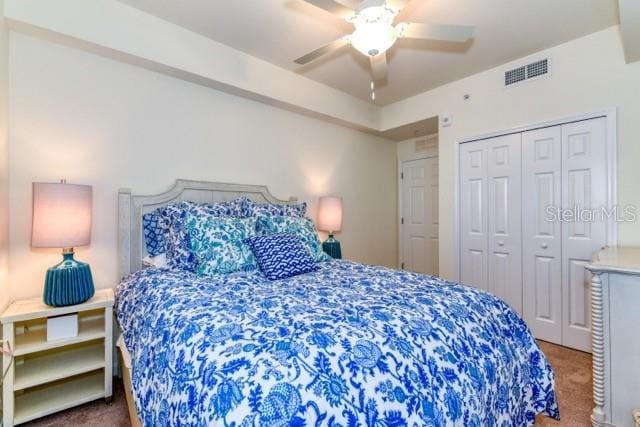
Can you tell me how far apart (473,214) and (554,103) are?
120cm

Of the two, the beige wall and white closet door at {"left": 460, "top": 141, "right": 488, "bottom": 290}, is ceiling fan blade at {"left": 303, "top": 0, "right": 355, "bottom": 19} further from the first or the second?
white closet door at {"left": 460, "top": 141, "right": 488, "bottom": 290}

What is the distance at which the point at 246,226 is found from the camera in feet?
7.20

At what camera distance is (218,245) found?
200 cm

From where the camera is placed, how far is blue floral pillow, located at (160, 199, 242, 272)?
202 cm

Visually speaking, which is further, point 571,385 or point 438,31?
point 571,385

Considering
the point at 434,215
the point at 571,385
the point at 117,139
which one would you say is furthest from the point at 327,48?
the point at 434,215

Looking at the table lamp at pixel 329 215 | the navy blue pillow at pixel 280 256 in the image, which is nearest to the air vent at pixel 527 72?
the table lamp at pixel 329 215

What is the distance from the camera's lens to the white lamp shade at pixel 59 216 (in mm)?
1688

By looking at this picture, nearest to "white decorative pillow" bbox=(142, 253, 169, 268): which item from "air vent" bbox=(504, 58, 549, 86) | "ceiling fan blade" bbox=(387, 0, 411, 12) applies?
"ceiling fan blade" bbox=(387, 0, 411, 12)

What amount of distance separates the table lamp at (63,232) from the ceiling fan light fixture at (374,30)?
73.3 inches

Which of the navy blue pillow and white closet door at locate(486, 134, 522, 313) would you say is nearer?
the navy blue pillow

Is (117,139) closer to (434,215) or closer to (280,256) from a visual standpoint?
(280,256)

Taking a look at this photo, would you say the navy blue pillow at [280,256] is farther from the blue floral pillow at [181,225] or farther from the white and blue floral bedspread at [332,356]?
the blue floral pillow at [181,225]

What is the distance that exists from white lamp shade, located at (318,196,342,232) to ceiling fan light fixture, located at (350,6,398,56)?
1.73 meters
